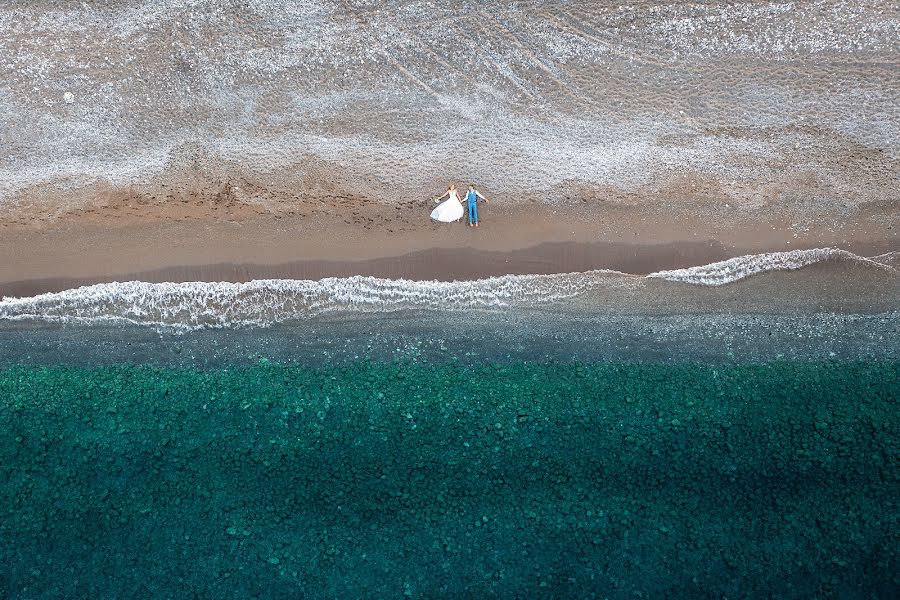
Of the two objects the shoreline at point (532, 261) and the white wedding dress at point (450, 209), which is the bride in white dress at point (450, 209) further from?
the shoreline at point (532, 261)

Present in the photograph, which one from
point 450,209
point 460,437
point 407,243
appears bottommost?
point 460,437

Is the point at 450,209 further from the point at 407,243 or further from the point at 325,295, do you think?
the point at 325,295

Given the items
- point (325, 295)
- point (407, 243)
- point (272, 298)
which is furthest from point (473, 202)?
point (272, 298)

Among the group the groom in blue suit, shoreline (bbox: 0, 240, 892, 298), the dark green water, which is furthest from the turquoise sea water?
the groom in blue suit

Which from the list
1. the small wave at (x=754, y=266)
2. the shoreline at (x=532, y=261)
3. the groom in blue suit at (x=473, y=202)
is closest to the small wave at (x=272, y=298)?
the shoreline at (x=532, y=261)

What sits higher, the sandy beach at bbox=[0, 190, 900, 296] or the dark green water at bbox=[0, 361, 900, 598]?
the sandy beach at bbox=[0, 190, 900, 296]

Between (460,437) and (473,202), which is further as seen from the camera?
(473,202)

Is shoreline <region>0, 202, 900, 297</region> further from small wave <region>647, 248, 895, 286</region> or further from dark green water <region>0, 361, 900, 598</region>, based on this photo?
dark green water <region>0, 361, 900, 598</region>
